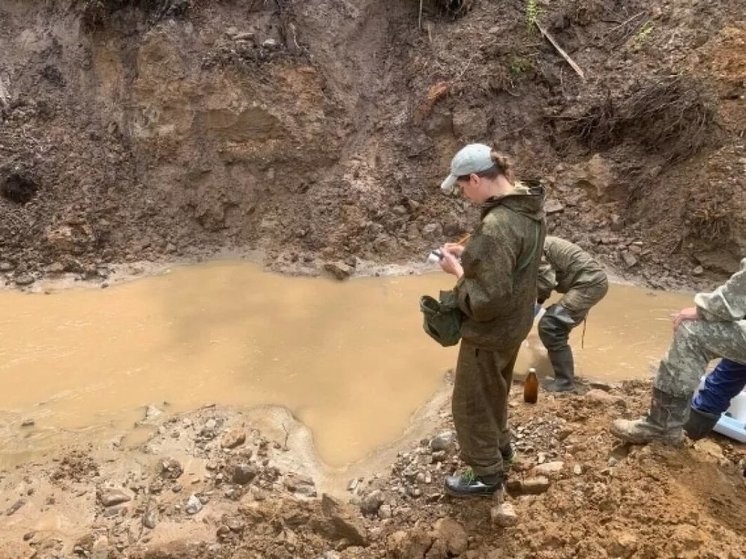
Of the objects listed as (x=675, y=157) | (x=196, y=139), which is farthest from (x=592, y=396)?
(x=196, y=139)

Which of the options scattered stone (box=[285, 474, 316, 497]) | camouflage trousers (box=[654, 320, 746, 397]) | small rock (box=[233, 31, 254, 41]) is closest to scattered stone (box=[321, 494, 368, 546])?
scattered stone (box=[285, 474, 316, 497])

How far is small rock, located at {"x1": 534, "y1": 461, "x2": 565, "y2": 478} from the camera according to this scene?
3.33m

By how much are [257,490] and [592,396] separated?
226 centimetres

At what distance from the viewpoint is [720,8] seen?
7.48m

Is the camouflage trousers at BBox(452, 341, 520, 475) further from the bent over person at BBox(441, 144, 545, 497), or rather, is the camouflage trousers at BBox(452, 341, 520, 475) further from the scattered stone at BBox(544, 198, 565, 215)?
the scattered stone at BBox(544, 198, 565, 215)

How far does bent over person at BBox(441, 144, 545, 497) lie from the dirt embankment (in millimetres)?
4193

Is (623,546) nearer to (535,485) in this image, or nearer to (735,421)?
(535,485)

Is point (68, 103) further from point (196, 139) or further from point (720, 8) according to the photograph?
point (720, 8)

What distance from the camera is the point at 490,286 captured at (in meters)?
2.67

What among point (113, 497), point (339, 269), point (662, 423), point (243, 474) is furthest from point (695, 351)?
point (339, 269)

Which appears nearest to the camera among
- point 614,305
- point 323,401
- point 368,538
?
point 368,538

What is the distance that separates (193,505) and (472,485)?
1687 millimetres

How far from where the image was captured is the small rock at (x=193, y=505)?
3691 mm

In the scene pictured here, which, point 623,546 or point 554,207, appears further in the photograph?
point 554,207
